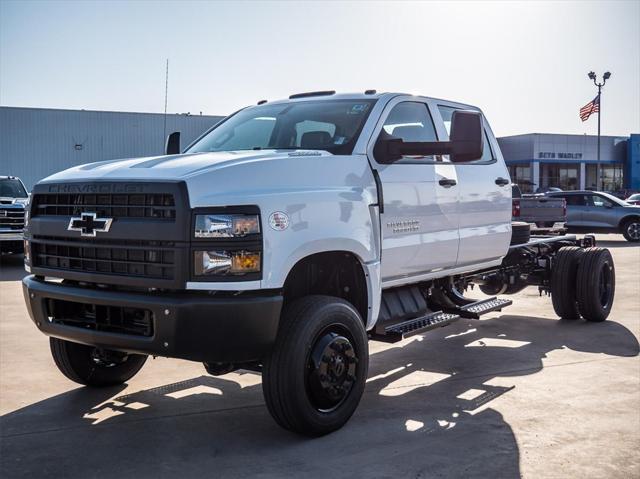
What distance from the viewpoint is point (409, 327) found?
→ 5445mm

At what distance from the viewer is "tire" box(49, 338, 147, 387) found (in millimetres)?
5359

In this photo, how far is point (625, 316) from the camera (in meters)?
8.84

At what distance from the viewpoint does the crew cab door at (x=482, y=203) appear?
609cm

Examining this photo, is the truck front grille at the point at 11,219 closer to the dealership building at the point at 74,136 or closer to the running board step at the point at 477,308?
the running board step at the point at 477,308

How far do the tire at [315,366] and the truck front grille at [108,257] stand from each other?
30.2 inches

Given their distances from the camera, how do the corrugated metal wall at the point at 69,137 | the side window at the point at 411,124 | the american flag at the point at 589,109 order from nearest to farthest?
1. the side window at the point at 411,124
2. the corrugated metal wall at the point at 69,137
3. the american flag at the point at 589,109

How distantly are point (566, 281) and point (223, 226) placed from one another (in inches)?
213

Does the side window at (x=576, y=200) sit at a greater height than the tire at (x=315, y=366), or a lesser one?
greater

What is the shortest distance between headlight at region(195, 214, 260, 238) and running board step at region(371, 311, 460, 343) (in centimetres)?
164

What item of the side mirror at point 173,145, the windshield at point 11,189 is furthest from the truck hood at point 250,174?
the windshield at point 11,189

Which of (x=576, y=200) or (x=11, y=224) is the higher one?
(x=576, y=200)

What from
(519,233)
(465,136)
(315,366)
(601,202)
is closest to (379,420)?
(315,366)

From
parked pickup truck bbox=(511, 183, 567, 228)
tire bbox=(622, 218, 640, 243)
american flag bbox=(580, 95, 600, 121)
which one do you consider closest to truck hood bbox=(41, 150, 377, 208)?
parked pickup truck bbox=(511, 183, 567, 228)

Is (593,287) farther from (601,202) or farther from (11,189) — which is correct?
(601,202)
